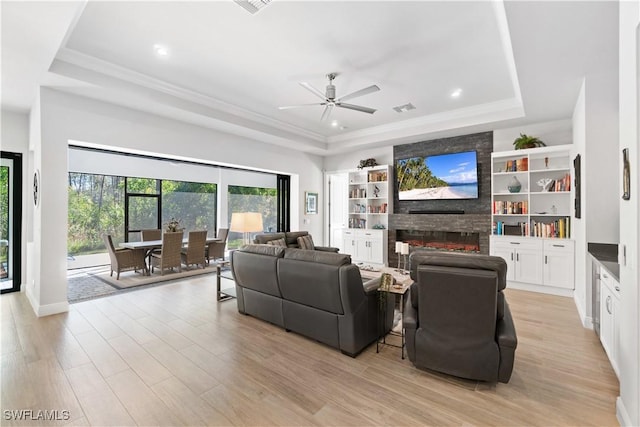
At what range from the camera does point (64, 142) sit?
13.3 ft

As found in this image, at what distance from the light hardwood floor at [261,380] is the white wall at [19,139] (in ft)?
6.19

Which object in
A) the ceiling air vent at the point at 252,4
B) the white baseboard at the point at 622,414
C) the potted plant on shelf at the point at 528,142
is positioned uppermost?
the ceiling air vent at the point at 252,4

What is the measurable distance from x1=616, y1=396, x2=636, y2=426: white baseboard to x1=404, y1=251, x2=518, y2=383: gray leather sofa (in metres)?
0.61

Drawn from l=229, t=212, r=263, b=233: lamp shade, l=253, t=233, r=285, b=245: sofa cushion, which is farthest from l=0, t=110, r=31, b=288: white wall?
l=253, t=233, r=285, b=245: sofa cushion

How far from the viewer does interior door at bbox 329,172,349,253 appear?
8.68 m

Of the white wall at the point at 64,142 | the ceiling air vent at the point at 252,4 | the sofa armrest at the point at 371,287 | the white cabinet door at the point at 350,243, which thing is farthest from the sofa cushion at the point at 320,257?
the white cabinet door at the point at 350,243

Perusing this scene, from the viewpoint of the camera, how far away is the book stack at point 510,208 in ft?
17.4

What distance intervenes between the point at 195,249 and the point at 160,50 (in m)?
4.12

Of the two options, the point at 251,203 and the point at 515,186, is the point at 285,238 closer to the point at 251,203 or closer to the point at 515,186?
the point at 251,203

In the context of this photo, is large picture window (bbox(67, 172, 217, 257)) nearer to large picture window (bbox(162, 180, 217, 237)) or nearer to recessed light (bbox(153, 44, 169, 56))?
large picture window (bbox(162, 180, 217, 237))

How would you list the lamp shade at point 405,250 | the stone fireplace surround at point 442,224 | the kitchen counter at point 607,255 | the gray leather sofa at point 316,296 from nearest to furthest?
the kitchen counter at point 607,255
the gray leather sofa at point 316,296
the lamp shade at point 405,250
the stone fireplace surround at point 442,224

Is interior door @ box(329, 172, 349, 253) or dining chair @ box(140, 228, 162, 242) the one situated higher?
interior door @ box(329, 172, 349, 253)

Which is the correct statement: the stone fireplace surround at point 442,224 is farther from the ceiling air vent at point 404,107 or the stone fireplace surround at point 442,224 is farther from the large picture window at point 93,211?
the large picture window at point 93,211

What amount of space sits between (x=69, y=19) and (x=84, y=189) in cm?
566
